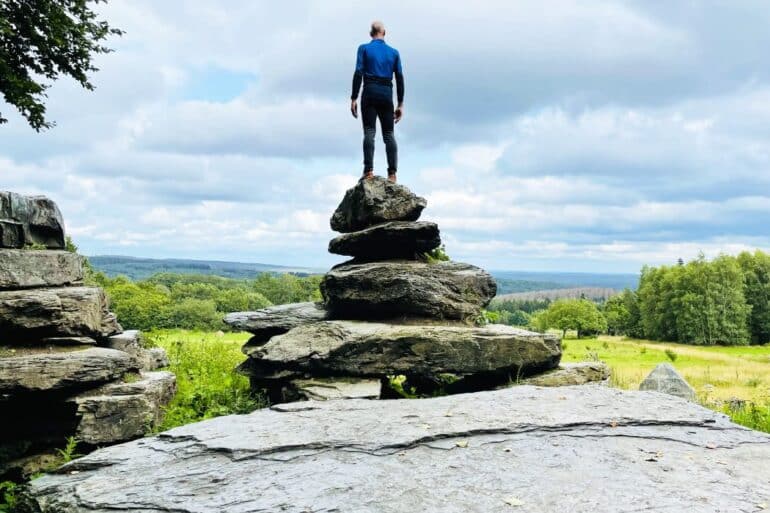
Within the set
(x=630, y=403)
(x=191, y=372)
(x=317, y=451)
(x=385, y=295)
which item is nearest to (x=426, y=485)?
(x=317, y=451)

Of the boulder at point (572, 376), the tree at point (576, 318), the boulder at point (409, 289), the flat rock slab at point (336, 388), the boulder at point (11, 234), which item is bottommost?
the tree at point (576, 318)

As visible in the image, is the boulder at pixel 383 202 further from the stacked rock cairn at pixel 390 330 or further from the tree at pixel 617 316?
the tree at pixel 617 316

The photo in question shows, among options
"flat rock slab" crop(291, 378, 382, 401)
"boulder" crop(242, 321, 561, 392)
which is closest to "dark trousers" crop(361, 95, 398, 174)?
"boulder" crop(242, 321, 561, 392)

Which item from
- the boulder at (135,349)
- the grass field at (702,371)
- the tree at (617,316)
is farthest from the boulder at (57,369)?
the tree at (617,316)

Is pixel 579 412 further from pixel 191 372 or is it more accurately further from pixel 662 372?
pixel 191 372

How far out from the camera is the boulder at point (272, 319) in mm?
14109

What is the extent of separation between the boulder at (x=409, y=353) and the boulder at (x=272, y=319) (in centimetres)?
157

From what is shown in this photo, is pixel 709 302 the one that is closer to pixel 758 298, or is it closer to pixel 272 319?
pixel 758 298

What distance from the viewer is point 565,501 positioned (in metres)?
5.79

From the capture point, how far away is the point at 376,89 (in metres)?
13.0

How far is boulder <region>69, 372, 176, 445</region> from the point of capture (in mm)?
9898

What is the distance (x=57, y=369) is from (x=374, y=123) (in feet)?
26.0

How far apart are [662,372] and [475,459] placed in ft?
36.5

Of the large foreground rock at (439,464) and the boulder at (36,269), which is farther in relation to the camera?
the boulder at (36,269)
